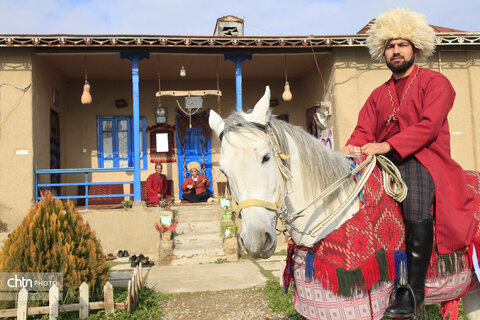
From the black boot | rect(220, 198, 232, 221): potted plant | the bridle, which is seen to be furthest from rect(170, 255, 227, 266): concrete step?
the bridle

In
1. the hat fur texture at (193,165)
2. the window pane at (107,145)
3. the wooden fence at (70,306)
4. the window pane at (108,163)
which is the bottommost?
the wooden fence at (70,306)

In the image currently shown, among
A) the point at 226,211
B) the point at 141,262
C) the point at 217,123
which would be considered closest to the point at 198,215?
the point at 226,211

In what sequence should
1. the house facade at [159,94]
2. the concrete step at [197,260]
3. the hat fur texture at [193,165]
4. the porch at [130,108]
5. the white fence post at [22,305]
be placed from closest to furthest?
the white fence post at [22,305] → the concrete step at [197,260] → the house facade at [159,94] → the porch at [130,108] → the hat fur texture at [193,165]

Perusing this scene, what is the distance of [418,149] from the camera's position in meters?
2.33

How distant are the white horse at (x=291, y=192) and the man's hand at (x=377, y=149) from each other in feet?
0.51

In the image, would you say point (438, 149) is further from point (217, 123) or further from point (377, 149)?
point (217, 123)

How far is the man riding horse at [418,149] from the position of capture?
226 centimetres

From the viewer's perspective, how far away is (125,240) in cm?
864

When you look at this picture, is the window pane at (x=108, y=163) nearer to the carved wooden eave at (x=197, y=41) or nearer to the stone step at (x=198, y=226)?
the carved wooden eave at (x=197, y=41)

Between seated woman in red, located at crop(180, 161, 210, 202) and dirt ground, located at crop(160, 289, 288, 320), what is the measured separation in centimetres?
511

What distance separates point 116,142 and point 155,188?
8.05 feet

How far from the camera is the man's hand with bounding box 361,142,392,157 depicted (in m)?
2.32

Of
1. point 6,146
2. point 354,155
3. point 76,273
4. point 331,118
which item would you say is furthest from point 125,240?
point 354,155

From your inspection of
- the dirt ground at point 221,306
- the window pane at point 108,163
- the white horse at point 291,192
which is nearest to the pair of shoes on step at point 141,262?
the dirt ground at point 221,306
